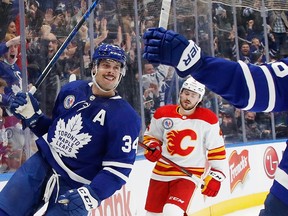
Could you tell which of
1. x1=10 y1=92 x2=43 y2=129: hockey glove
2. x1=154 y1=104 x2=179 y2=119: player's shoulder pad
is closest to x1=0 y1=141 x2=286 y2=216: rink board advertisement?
x1=154 y1=104 x2=179 y2=119: player's shoulder pad

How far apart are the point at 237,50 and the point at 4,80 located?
3.53 meters

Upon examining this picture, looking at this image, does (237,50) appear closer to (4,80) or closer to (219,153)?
(219,153)

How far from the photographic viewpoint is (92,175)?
2.10 metres

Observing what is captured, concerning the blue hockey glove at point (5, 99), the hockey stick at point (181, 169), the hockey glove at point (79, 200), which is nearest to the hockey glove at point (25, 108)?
the hockey glove at point (79, 200)

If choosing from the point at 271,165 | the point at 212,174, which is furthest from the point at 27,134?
the point at 271,165

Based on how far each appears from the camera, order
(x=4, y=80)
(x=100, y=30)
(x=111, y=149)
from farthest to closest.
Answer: (x=100, y=30) → (x=4, y=80) → (x=111, y=149)

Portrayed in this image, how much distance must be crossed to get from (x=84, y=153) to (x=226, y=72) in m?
0.90

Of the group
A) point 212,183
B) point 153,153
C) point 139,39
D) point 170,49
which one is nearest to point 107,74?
point 170,49

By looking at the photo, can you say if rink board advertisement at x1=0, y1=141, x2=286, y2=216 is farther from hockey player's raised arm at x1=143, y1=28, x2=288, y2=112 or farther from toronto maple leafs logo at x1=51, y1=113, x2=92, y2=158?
hockey player's raised arm at x1=143, y1=28, x2=288, y2=112

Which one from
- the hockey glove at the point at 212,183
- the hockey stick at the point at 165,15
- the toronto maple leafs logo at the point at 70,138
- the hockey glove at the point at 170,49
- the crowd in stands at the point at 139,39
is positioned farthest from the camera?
the crowd in stands at the point at 139,39

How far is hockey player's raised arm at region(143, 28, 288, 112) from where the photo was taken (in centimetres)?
129

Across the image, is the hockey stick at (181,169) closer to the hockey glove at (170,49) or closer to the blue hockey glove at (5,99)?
the blue hockey glove at (5,99)

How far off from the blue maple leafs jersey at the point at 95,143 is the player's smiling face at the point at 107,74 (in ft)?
0.18

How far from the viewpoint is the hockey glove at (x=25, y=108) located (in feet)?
7.24
